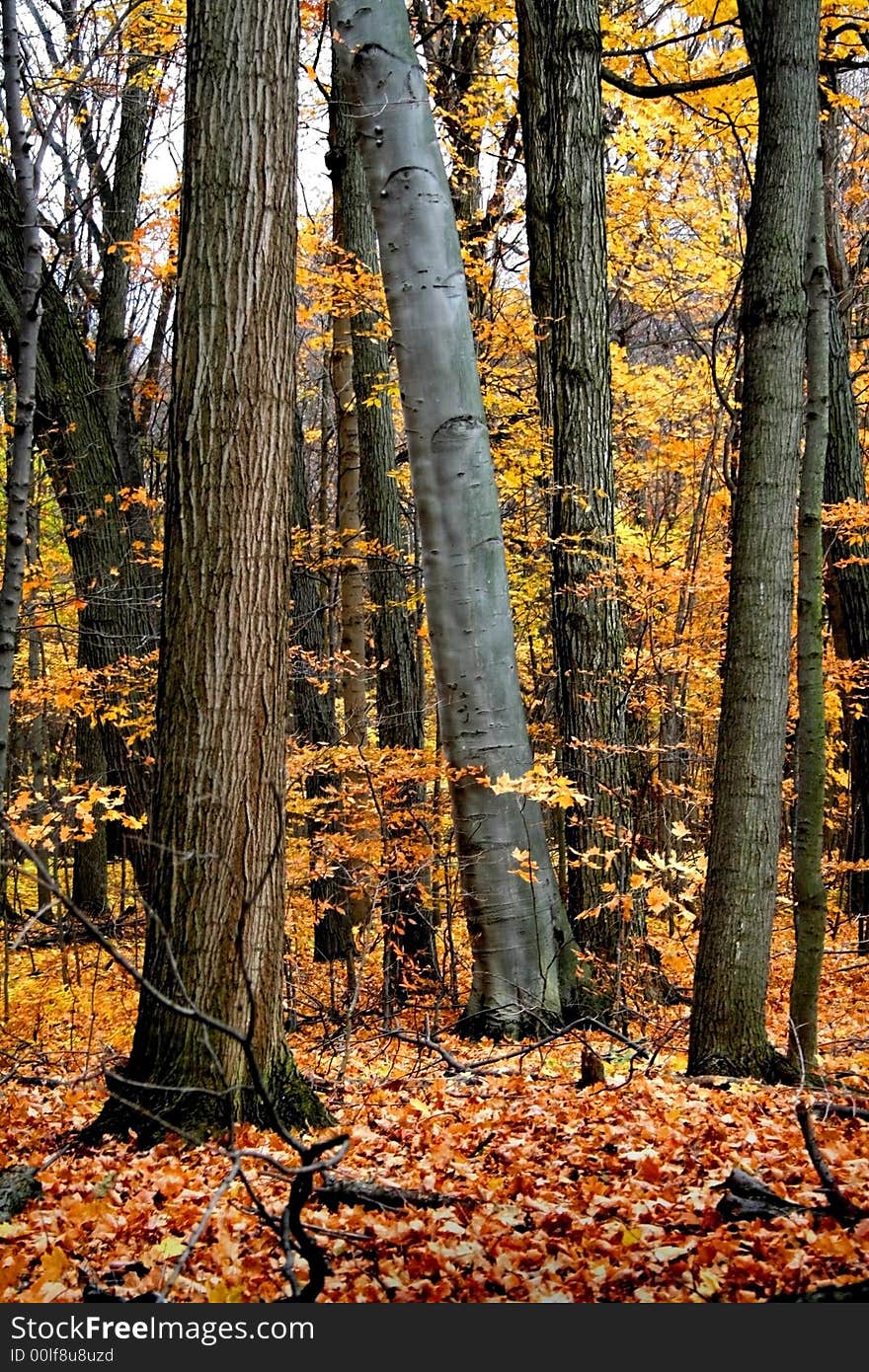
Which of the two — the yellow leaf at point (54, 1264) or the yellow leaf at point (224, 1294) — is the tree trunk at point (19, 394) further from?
the yellow leaf at point (224, 1294)

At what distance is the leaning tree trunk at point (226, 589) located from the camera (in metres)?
3.84

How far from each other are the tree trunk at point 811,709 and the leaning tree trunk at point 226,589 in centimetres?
255

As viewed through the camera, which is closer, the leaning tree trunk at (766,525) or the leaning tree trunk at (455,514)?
the leaning tree trunk at (766,525)

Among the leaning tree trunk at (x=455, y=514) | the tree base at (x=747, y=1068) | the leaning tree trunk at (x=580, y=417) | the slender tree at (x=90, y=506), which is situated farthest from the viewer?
the slender tree at (x=90, y=506)

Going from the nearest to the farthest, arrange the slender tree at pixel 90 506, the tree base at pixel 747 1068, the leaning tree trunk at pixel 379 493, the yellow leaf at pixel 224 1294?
the yellow leaf at pixel 224 1294 < the tree base at pixel 747 1068 < the slender tree at pixel 90 506 < the leaning tree trunk at pixel 379 493

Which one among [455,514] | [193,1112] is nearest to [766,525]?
[455,514]

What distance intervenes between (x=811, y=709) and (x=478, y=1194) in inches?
114

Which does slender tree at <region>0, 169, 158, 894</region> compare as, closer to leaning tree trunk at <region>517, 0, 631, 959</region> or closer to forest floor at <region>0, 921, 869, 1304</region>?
leaning tree trunk at <region>517, 0, 631, 959</region>

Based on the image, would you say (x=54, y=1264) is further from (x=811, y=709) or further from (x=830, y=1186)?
(x=811, y=709)

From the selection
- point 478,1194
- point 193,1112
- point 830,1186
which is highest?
point 830,1186

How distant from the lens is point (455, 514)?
574 cm

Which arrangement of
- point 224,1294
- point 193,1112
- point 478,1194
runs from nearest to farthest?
point 224,1294 < point 478,1194 < point 193,1112

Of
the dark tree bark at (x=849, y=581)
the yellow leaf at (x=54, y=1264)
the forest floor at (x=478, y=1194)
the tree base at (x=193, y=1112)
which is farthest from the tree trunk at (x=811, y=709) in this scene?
the dark tree bark at (x=849, y=581)

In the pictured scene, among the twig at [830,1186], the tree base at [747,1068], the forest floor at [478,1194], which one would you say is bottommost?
the tree base at [747,1068]
